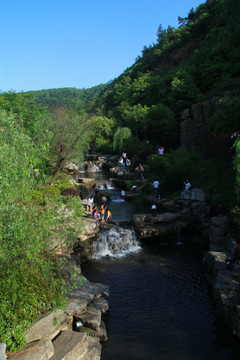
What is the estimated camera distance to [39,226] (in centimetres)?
838

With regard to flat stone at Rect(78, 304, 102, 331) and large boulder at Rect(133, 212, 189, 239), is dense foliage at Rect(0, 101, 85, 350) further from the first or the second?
large boulder at Rect(133, 212, 189, 239)

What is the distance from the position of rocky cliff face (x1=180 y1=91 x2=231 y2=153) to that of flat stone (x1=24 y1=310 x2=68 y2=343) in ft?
78.9

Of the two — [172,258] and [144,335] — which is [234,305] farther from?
[172,258]

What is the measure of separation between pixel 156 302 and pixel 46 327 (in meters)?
4.90

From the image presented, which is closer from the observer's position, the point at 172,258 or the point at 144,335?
the point at 144,335

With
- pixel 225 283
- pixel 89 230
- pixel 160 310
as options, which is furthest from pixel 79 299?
pixel 89 230

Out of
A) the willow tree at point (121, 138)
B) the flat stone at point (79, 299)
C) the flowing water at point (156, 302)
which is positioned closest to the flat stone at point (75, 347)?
the flowing water at point (156, 302)

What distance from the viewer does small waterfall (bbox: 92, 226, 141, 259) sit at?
16.1m

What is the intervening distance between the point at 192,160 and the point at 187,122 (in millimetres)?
9581

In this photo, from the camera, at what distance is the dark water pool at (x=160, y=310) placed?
9055mm

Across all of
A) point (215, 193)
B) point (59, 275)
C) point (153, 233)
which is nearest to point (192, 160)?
point (215, 193)

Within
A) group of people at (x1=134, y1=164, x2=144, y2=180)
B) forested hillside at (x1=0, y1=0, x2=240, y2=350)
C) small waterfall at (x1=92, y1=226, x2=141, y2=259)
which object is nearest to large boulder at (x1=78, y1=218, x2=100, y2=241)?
small waterfall at (x1=92, y1=226, x2=141, y2=259)

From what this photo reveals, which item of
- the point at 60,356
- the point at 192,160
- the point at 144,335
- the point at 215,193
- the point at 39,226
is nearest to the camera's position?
the point at 60,356

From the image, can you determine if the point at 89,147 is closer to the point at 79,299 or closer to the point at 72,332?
the point at 79,299
